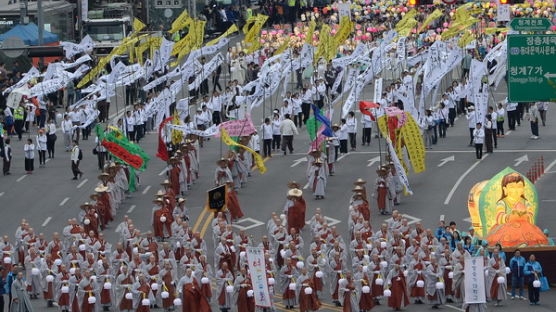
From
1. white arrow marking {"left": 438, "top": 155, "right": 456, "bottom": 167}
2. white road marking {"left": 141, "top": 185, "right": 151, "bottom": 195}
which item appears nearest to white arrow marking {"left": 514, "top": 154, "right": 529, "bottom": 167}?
white arrow marking {"left": 438, "top": 155, "right": 456, "bottom": 167}

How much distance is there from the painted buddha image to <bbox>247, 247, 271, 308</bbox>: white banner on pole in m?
7.14

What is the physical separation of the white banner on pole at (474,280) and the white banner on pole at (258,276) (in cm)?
463

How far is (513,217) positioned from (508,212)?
0.64ft

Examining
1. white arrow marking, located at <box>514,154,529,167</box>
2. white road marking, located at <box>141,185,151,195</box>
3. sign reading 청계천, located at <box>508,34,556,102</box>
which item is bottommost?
white road marking, located at <box>141,185,151,195</box>

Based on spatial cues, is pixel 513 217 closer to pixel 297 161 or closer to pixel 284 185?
pixel 284 185

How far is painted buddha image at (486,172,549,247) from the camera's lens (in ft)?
165

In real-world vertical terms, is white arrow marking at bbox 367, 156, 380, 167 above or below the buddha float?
below

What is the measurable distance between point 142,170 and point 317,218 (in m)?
10.6

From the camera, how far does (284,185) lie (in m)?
61.5

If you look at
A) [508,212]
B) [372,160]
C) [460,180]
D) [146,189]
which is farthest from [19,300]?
[372,160]

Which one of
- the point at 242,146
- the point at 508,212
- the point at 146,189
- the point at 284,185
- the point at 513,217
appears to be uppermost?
the point at 242,146

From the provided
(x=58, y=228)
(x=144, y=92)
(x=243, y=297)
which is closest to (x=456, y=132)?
Answer: (x=144, y=92)

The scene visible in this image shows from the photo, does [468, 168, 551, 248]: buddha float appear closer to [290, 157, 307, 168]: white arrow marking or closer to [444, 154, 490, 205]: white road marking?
[444, 154, 490, 205]: white road marking

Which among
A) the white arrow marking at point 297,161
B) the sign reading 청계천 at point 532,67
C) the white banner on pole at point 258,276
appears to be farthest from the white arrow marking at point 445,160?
the white banner on pole at point 258,276
